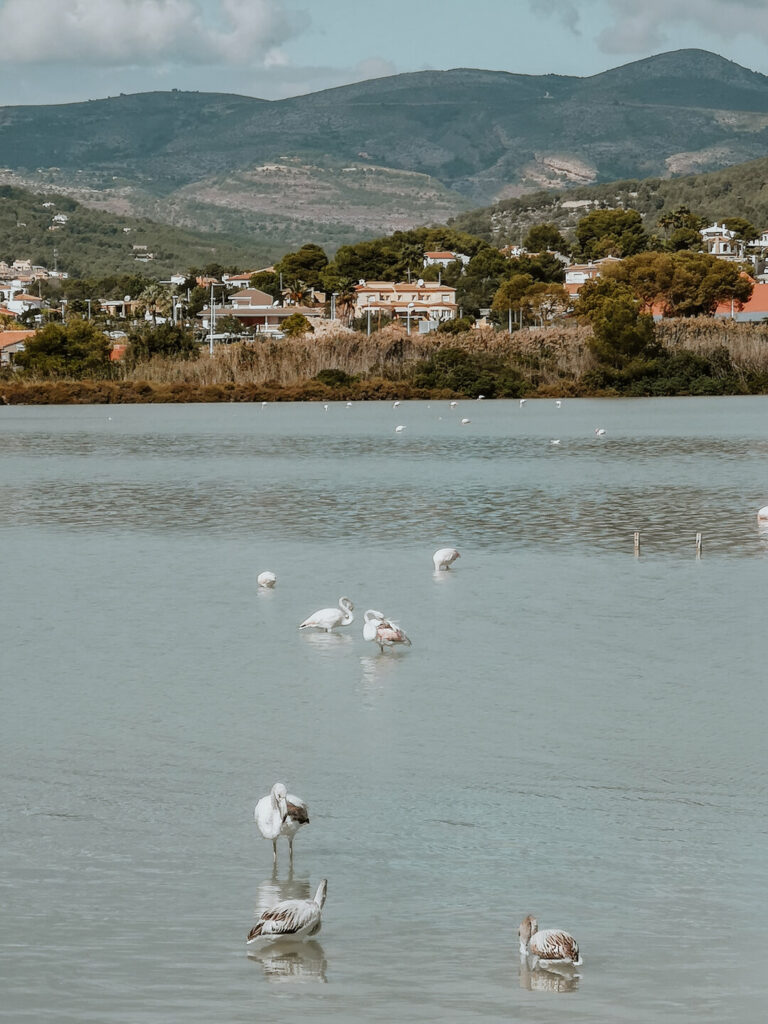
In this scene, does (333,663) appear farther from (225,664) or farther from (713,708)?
(713,708)

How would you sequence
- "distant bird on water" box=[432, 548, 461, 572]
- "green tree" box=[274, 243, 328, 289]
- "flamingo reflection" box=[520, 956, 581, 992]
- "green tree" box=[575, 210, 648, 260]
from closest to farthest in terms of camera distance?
1. "flamingo reflection" box=[520, 956, 581, 992]
2. "distant bird on water" box=[432, 548, 461, 572]
3. "green tree" box=[274, 243, 328, 289]
4. "green tree" box=[575, 210, 648, 260]

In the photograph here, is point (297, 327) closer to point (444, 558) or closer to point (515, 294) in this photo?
point (515, 294)

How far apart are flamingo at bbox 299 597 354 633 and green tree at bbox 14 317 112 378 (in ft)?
201

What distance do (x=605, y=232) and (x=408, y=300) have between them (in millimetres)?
26016

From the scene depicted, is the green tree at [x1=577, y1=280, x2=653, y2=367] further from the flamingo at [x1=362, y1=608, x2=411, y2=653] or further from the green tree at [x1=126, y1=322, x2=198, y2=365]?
the flamingo at [x1=362, y1=608, x2=411, y2=653]

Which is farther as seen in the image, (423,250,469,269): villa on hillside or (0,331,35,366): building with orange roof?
(423,250,469,269): villa on hillside

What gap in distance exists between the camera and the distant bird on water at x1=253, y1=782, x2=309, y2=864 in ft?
22.5

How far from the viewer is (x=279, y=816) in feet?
22.5

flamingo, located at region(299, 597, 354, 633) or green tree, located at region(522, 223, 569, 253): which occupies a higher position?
green tree, located at region(522, 223, 569, 253)

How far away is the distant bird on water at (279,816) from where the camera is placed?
6863 millimetres

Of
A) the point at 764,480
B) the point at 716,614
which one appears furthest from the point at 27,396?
the point at 716,614

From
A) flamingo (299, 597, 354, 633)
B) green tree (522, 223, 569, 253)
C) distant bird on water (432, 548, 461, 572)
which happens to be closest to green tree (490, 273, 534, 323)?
green tree (522, 223, 569, 253)

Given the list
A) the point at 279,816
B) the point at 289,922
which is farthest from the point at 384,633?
the point at 289,922

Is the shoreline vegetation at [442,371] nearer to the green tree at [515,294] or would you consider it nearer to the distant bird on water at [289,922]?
the green tree at [515,294]
